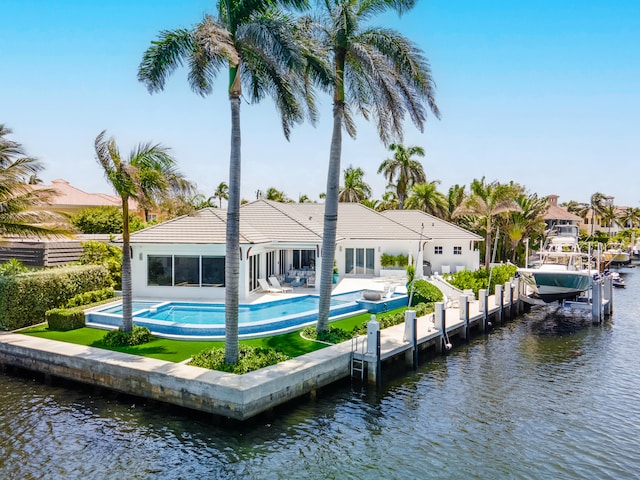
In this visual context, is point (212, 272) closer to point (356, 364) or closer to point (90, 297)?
point (90, 297)

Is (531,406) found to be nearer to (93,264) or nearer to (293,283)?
(293,283)

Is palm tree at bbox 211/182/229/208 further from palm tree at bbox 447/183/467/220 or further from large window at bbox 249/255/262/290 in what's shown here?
large window at bbox 249/255/262/290

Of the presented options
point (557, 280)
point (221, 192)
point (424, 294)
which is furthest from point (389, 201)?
point (424, 294)

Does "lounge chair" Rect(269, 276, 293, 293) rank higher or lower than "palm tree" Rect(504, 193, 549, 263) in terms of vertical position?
lower

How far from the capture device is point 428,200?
180ft

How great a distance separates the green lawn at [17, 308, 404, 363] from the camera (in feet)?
53.8

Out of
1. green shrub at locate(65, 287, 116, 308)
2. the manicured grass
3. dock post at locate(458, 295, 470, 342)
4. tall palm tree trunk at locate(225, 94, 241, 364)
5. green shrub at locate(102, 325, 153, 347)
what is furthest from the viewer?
dock post at locate(458, 295, 470, 342)

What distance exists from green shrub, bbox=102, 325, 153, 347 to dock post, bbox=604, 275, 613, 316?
86.1ft

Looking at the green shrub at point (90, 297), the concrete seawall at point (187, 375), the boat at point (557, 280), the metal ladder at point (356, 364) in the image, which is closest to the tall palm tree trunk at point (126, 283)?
the concrete seawall at point (187, 375)

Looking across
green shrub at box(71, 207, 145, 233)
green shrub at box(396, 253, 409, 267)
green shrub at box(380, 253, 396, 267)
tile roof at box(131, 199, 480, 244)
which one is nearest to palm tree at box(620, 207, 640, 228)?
tile roof at box(131, 199, 480, 244)

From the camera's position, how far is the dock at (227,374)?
13227 millimetres

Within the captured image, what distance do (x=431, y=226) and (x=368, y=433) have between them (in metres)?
28.1

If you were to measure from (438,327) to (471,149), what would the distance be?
1532 centimetres

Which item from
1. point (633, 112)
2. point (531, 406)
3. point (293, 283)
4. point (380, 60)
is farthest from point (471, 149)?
point (531, 406)
